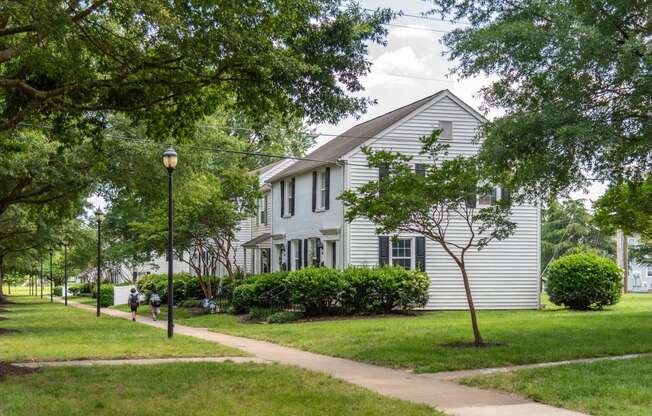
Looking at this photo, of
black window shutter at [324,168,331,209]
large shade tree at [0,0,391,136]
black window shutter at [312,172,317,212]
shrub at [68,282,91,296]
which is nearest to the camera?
large shade tree at [0,0,391,136]

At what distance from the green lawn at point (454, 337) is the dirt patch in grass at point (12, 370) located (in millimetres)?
5765

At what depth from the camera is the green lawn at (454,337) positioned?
1369 centimetres

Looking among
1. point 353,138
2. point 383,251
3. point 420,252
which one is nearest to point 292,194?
point 353,138

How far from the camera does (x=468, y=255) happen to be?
96.8 feet

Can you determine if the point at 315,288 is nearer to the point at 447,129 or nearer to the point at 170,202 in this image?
the point at 170,202

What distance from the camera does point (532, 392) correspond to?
9898 mm

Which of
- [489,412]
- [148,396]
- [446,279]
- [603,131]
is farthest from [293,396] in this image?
[446,279]

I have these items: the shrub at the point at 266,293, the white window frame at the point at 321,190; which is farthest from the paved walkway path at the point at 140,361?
the white window frame at the point at 321,190

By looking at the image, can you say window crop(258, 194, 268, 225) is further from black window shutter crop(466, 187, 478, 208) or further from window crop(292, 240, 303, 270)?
black window shutter crop(466, 187, 478, 208)

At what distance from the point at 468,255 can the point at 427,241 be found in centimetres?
181

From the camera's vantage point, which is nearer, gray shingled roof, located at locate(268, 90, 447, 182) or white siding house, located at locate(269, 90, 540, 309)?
white siding house, located at locate(269, 90, 540, 309)

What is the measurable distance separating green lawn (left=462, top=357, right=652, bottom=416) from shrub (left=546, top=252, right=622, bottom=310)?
1524 centimetres

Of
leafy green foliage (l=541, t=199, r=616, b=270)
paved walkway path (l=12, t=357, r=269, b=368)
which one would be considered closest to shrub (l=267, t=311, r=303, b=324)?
paved walkway path (l=12, t=357, r=269, b=368)

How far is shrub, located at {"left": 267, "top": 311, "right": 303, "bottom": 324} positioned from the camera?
2405cm
